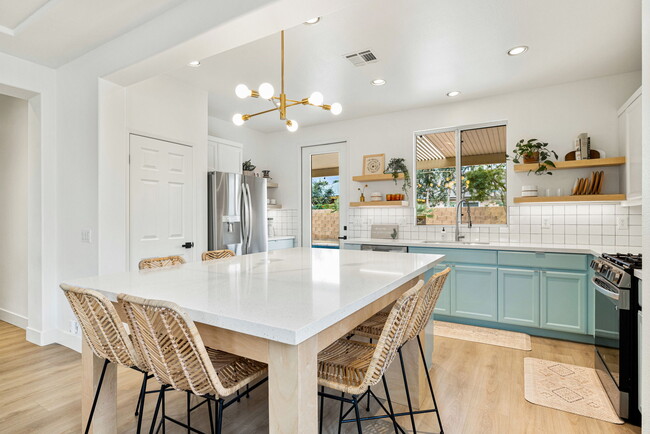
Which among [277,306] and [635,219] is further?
[635,219]

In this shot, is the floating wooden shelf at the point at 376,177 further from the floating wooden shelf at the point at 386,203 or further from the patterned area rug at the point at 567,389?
the patterned area rug at the point at 567,389

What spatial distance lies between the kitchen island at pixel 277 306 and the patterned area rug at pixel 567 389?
2.80 ft

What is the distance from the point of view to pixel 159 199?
3396 mm

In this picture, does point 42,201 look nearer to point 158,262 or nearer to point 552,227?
point 158,262

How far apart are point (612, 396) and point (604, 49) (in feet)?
8.75

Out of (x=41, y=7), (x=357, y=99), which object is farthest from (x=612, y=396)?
(x=41, y=7)

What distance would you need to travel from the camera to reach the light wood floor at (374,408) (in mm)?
1973

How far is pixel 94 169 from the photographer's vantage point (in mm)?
2887

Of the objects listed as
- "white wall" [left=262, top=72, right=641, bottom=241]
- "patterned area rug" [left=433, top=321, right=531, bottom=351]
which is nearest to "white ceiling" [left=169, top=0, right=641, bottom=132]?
"white wall" [left=262, top=72, right=641, bottom=241]

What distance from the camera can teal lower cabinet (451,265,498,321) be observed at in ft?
11.7

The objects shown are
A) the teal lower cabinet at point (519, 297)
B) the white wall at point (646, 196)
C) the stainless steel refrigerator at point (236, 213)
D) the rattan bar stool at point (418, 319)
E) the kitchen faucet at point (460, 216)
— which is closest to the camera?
the white wall at point (646, 196)

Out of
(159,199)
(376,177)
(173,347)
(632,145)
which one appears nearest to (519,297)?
(632,145)

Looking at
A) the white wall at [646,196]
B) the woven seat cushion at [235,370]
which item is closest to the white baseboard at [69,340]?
the woven seat cushion at [235,370]

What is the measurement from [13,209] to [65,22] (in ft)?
7.99
